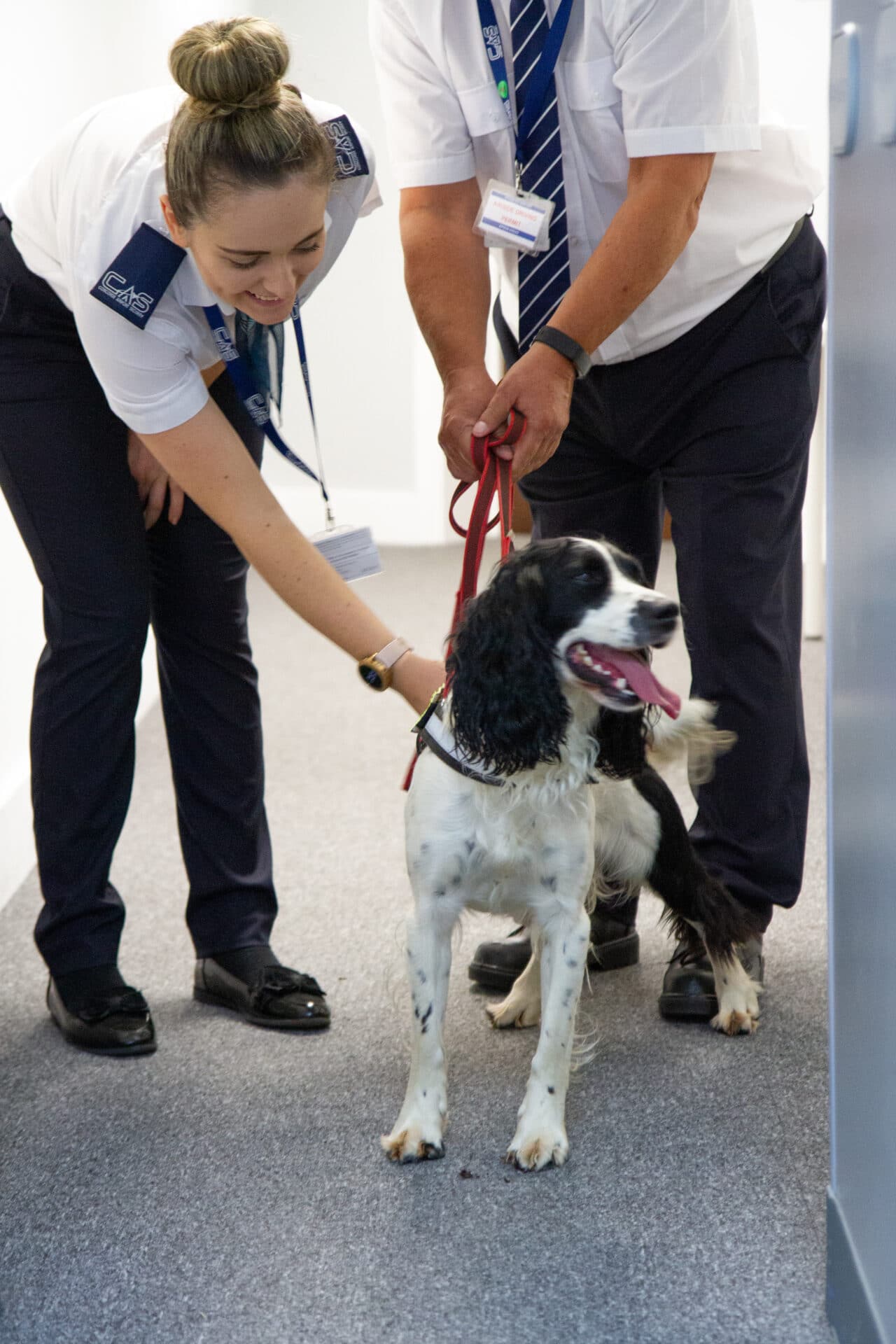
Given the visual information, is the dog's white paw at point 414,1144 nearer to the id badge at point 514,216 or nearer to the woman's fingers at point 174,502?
the woman's fingers at point 174,502

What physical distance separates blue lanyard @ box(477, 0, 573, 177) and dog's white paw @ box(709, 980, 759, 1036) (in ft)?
4.04

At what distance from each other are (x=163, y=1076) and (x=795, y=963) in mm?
1020

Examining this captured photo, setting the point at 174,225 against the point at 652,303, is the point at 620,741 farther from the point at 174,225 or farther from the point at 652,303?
the point at 174,225

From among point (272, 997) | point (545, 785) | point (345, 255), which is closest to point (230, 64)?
point (545, 785)

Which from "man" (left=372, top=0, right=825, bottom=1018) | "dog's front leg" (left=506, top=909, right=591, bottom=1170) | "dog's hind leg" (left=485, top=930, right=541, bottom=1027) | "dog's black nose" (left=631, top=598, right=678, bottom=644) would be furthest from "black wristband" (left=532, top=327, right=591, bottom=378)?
"dog's hind leg" (left=485, top=930, right=541, bottom=1027)

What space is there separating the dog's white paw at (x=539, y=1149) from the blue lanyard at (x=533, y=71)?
129 cm

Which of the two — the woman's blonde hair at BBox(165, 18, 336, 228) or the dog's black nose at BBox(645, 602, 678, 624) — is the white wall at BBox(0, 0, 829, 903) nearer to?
the woman's blonde hair at BBox(165, 18, 336, 228)

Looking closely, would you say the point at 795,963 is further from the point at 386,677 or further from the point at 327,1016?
the point at 386,677

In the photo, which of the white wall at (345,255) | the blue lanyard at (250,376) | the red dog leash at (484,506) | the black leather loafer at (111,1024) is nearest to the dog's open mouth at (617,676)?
the red dog leash at (484,506)

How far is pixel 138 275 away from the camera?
1574 mm

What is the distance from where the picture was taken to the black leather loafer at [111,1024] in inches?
76.0

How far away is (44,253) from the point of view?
173 centimetres

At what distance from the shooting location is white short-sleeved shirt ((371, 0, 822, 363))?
167cm

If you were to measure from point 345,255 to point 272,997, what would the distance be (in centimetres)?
450
